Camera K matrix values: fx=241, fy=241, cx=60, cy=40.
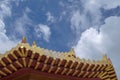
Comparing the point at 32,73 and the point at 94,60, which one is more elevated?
the point at 94,60

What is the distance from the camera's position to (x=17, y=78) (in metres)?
9.14

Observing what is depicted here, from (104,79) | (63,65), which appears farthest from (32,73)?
(104,79)

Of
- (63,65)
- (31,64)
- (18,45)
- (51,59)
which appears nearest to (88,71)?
(63,65)

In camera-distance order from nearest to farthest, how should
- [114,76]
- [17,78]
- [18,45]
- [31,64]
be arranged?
[18,45], [31,64], [17,78], [114,76]

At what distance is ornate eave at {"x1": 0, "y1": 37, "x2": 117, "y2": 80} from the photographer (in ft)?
26.7

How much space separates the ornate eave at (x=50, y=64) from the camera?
8133 mm

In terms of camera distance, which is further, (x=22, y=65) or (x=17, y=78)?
(x=17, y=78)

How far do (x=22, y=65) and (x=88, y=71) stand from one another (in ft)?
9.03

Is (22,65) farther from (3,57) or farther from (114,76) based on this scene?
(114,76)

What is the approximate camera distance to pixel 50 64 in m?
8.78

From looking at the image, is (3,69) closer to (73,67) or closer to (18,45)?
(18,45)

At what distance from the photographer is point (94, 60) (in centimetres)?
962

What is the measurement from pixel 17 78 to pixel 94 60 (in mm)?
3098

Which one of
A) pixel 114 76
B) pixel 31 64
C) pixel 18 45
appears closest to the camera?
pixel 18 45
